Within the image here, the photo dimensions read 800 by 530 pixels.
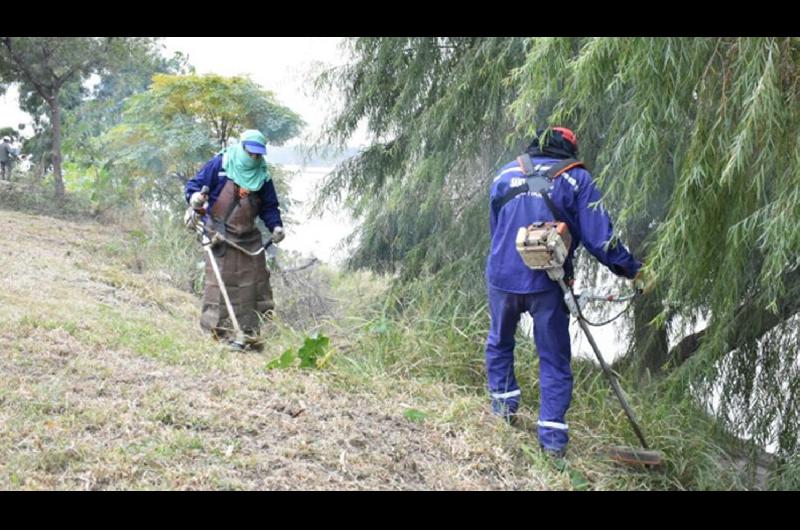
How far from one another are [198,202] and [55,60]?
10.1 m

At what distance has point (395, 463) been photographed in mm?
4547

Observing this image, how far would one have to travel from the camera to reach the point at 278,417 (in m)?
4.89

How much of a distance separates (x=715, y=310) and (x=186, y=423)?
2932 millimetres

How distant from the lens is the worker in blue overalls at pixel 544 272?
494 cm

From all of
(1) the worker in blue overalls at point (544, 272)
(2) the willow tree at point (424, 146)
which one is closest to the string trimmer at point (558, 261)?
(1) the worker in blue overalls at point (544, 272)

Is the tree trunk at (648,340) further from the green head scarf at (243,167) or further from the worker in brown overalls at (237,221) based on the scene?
the green head scarf at (243,167)

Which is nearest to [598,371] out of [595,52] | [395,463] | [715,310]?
[715,310]

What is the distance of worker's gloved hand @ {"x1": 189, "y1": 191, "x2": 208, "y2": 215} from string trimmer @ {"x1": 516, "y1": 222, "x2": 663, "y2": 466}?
3219 mm

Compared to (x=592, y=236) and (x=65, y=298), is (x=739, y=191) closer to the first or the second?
(x=592, y=236)

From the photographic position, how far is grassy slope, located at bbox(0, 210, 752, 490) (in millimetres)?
4180

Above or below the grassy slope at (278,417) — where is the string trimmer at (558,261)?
above

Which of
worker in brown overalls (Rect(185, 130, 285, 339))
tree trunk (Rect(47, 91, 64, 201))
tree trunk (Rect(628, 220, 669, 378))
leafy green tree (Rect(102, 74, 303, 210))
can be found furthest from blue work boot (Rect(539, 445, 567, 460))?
tree trunk (Rect(47, 91, 64, 201))

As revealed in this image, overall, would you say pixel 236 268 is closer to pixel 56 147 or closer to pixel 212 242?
pixel 212 242

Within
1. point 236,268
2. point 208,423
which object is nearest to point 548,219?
point 208,423
